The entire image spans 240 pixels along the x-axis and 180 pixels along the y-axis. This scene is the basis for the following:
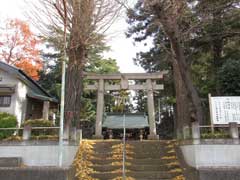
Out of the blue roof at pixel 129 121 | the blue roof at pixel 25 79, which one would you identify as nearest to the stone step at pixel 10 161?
the blue roof at pixel 129 121

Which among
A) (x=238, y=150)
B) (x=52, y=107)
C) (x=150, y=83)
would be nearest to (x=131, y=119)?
(x=150, y=83)

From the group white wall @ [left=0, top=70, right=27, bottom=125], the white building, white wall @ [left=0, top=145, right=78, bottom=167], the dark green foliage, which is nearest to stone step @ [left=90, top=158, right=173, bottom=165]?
white wall @ [left=0, top=145, right=78, bottom=167]

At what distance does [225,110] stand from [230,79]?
8.58 ft

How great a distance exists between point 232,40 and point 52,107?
14.3 m

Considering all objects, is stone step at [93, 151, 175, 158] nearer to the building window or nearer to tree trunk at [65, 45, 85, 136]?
tree trunk at [65, 45, 85, 136]

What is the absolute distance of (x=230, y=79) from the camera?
11.1 metres

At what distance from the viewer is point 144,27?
17.2 m

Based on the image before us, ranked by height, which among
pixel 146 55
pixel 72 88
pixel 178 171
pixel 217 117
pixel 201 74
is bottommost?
pixel 178 171

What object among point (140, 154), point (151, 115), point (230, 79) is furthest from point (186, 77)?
point (151, 115)

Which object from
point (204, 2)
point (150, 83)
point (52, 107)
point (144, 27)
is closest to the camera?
point (204, 2)

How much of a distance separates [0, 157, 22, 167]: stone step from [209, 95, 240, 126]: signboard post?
677cm

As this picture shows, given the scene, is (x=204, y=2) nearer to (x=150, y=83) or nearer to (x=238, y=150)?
(x=150, y=83)

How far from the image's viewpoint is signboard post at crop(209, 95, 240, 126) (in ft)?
29.2

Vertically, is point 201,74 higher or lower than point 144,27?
lower
